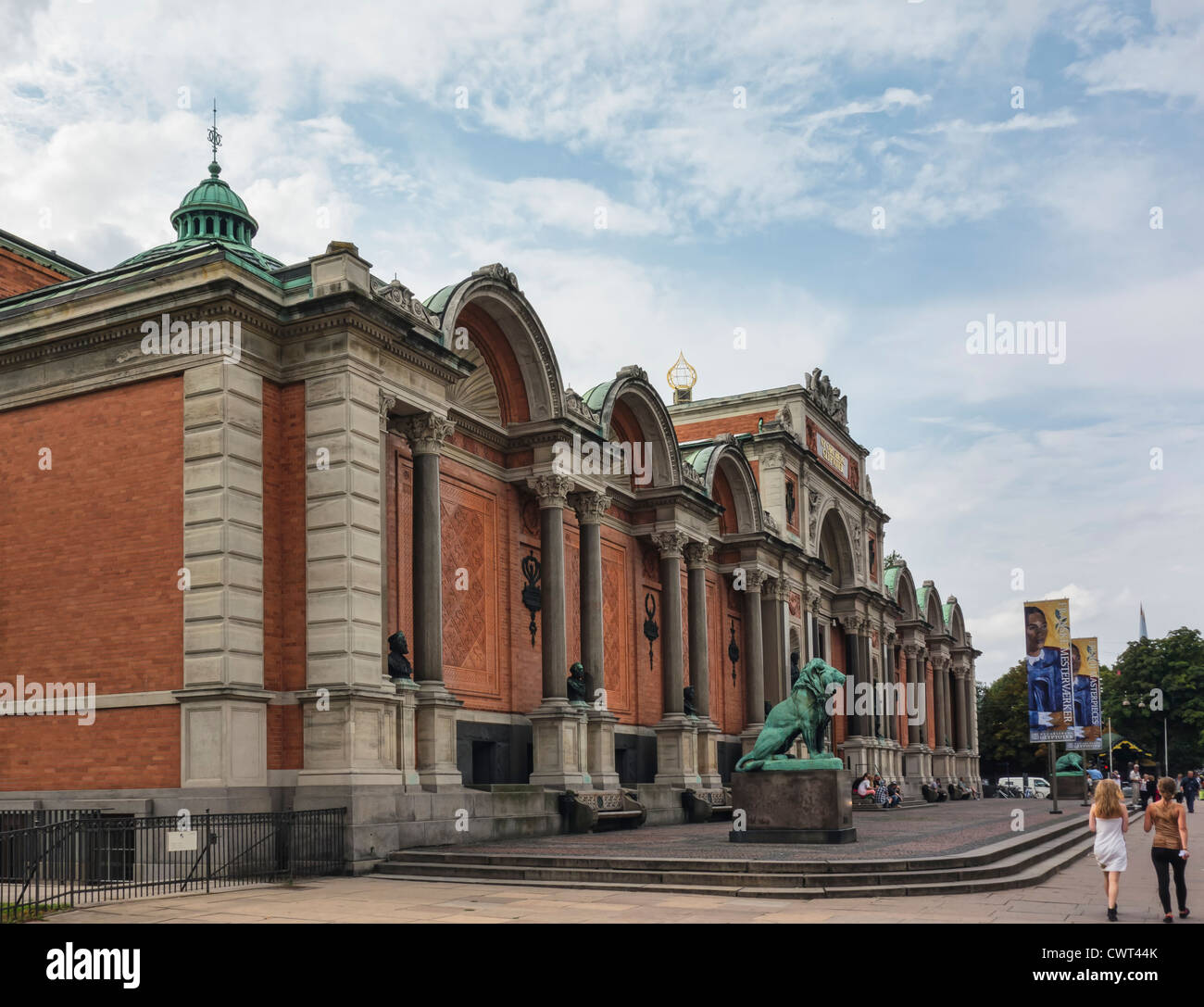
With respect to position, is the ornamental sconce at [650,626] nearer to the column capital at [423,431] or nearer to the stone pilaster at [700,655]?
the stone pilaster at [700,655]

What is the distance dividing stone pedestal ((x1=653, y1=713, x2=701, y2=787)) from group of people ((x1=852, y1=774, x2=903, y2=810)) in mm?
12797

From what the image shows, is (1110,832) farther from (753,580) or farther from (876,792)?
(876,792)

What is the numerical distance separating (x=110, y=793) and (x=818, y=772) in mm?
11484

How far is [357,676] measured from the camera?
20062 millimetres

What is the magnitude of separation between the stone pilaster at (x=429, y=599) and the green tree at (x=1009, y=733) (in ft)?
260

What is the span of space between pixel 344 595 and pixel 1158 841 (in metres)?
12.1

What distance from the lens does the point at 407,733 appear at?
21547 mm

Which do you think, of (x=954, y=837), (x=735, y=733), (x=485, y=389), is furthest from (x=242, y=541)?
(x=735, y=733)

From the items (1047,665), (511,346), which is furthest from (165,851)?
(1047,665)

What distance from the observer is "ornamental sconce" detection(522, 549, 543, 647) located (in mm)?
29359

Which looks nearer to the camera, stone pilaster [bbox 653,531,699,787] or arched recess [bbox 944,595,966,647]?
stone pilaster [bbox 653,531,699,787]

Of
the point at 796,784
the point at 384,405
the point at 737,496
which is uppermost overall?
the point at 737,496

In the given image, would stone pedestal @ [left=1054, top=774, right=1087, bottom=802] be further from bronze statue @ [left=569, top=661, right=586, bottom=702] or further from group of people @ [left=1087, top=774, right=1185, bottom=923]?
group of people @ [left=1087, top=774, right=1185, bottom=923]

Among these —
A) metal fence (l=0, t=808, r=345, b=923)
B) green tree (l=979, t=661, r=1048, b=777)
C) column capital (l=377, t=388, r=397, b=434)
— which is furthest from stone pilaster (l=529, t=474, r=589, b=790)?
green tree (l=979, t=661, r=1048, b=777)
